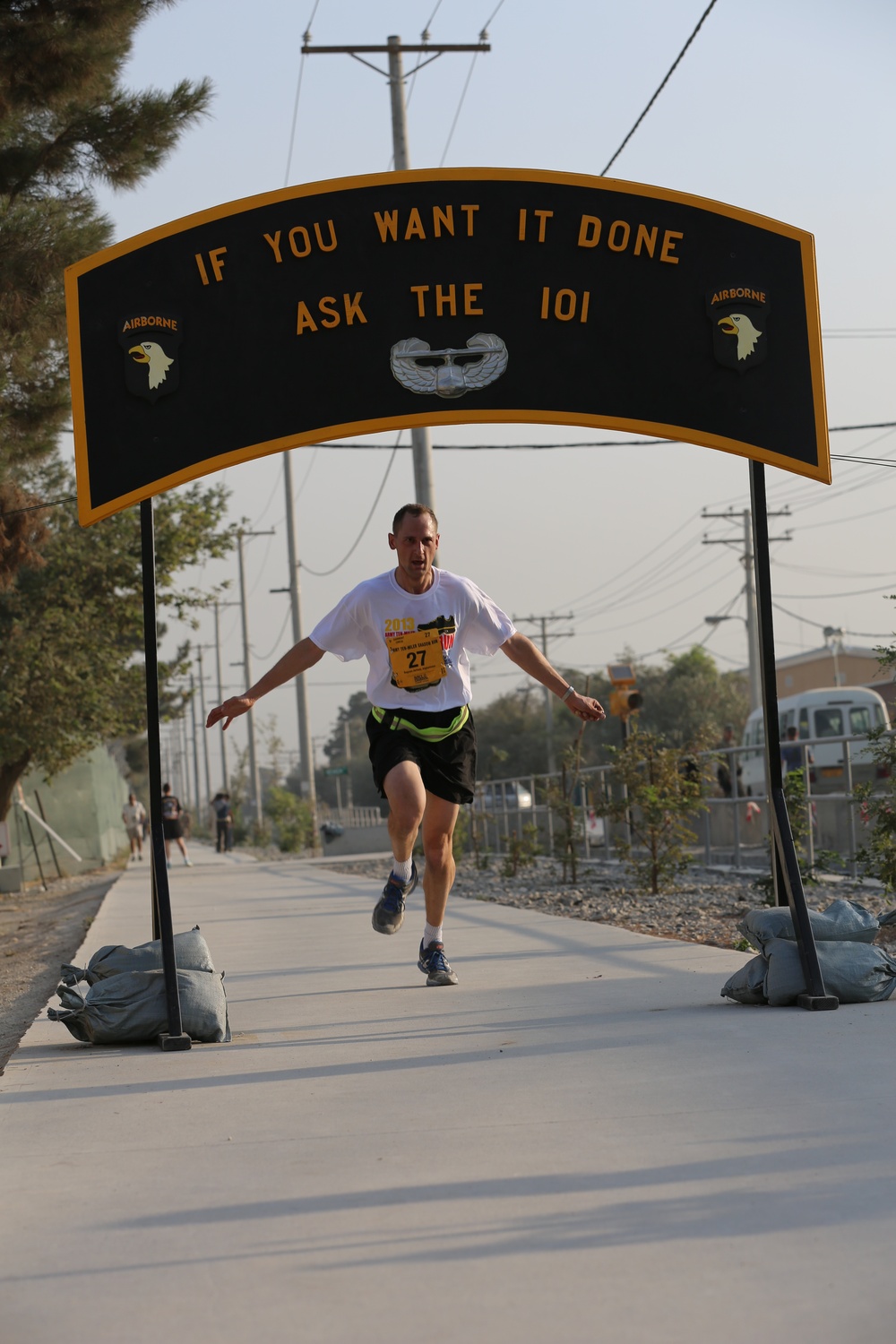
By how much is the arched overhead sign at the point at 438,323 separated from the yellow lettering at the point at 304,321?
11 millimetres

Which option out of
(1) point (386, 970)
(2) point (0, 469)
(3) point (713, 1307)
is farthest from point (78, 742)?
(3) point (713, 1307)

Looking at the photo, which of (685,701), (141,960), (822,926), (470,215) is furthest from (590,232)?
(685,701)

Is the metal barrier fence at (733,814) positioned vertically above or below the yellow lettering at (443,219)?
below

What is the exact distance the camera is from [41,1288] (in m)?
2.57

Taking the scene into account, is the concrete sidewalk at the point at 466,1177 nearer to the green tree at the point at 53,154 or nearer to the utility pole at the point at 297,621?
the green tree at the point at 53,154

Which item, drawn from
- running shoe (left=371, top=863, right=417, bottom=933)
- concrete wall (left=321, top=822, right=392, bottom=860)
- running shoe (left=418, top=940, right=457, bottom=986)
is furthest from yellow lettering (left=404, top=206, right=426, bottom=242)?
concrete wall (left=321, top=822, right=392, bottom=860)

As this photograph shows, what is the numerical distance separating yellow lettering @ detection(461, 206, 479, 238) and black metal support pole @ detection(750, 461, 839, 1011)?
1.55 metres

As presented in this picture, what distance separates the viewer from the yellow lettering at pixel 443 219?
→ 227 inches

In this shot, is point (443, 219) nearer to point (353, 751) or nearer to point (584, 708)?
point (584, 708)

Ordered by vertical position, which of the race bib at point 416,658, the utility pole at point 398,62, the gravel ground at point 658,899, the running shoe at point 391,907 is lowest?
the gravel ground at point 658,899

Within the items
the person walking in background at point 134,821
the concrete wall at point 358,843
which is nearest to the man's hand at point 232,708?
the concrete wall at point 358,843

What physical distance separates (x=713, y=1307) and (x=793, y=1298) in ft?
0.46

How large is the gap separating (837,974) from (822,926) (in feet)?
0.81

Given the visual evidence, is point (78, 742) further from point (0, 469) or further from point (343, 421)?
point (343, 421)
